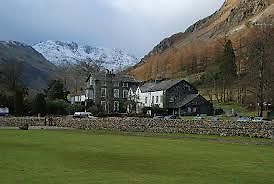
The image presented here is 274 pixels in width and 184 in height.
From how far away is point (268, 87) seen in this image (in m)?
65.3

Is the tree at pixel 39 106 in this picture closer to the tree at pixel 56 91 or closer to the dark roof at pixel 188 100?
the tree at pixel 56 91

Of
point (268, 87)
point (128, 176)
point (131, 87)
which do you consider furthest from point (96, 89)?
point (128, 176)

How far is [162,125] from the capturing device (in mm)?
54625

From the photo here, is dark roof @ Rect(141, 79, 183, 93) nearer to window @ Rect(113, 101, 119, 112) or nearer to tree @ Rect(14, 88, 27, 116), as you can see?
window @ Rect(113, 101, 119, 112)

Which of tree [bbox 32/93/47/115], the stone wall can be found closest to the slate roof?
tree [bbox 32/93/47/115]

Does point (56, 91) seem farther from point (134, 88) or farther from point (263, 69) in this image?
point (263, 69)

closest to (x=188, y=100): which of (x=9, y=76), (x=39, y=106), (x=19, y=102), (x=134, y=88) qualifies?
(x=134, y=88)

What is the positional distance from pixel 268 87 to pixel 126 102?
139 ft

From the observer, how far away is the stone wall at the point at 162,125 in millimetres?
43875

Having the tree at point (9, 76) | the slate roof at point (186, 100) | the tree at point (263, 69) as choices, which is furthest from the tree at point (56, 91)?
the tree at point (263, 69)

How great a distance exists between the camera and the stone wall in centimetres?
4388

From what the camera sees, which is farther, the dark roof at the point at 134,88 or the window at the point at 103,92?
the dark roof at the point at 134,88

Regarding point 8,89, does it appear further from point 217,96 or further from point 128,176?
point 128,176

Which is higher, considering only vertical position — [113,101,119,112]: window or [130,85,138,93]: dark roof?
[130,85,138,93]: dark roof
